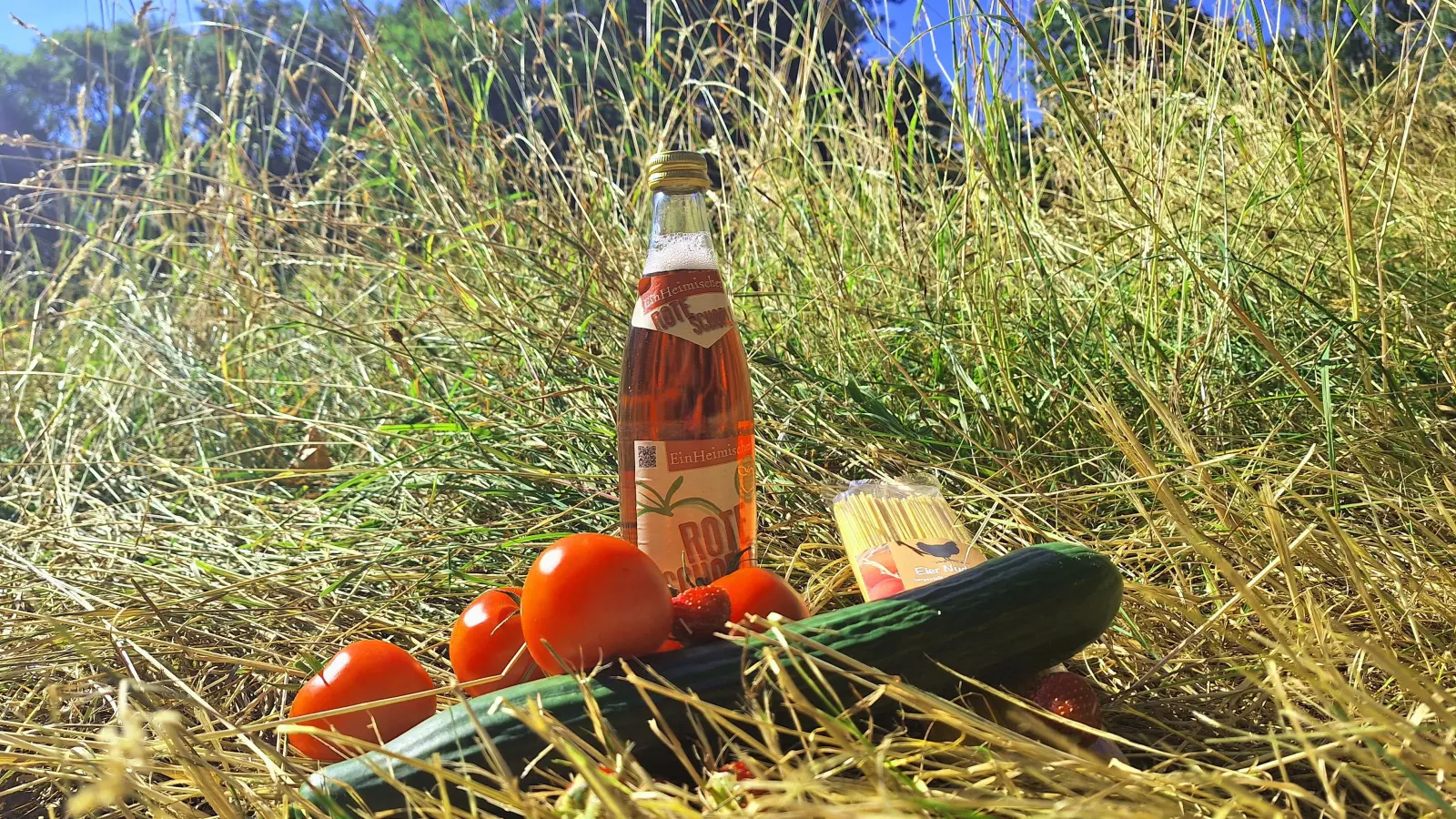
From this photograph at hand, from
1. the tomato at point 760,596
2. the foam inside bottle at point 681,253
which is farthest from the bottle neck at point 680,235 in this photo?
the tomato at point 760,596

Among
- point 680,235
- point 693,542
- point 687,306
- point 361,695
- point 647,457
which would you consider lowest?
point 361,695

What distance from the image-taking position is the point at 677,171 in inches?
59.9

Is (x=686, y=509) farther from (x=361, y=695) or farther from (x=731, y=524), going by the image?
(x=361, y=695)

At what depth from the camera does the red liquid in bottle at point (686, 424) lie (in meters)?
1.49

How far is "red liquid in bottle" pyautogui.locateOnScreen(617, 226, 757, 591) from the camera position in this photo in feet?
4.89

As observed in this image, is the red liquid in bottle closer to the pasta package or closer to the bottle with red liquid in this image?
the bottle with red liquid

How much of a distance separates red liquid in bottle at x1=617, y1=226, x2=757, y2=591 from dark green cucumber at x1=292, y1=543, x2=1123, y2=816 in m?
0.37

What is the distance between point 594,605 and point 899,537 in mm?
560

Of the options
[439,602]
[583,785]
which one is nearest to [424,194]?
[439,602]

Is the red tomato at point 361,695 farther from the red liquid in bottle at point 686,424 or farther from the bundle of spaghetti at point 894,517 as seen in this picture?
the bundle of spaghetti at point 894,517

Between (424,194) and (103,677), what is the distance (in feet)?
4.39

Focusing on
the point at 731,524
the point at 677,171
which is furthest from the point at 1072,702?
the point at 677,171

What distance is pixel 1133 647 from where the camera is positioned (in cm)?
136

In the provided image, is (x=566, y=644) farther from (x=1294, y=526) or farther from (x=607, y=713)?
(x=1294, y=526)
